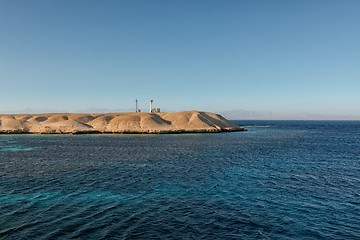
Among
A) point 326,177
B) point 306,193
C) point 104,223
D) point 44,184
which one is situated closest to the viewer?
point 104,223

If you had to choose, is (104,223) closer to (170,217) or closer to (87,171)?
(170,217)

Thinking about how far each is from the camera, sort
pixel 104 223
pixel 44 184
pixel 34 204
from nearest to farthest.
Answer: pixel 104 223 → pixel 34 204 → pixel 44 184

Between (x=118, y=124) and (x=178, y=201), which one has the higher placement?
(x=118, y=124)

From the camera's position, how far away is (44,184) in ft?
102

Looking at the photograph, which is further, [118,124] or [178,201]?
[118,124]

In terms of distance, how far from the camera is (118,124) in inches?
5138

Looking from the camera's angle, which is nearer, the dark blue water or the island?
the dark blue water

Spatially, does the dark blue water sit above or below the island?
below

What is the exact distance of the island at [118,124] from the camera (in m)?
124

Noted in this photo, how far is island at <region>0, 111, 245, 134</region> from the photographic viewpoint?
406 feet

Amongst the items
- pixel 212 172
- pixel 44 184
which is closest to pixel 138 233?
pixel 44 184

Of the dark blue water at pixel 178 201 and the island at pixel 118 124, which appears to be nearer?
the dark blue water at pixel 178 201

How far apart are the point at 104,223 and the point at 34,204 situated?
796 cm

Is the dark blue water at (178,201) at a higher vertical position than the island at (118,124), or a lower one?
lower
